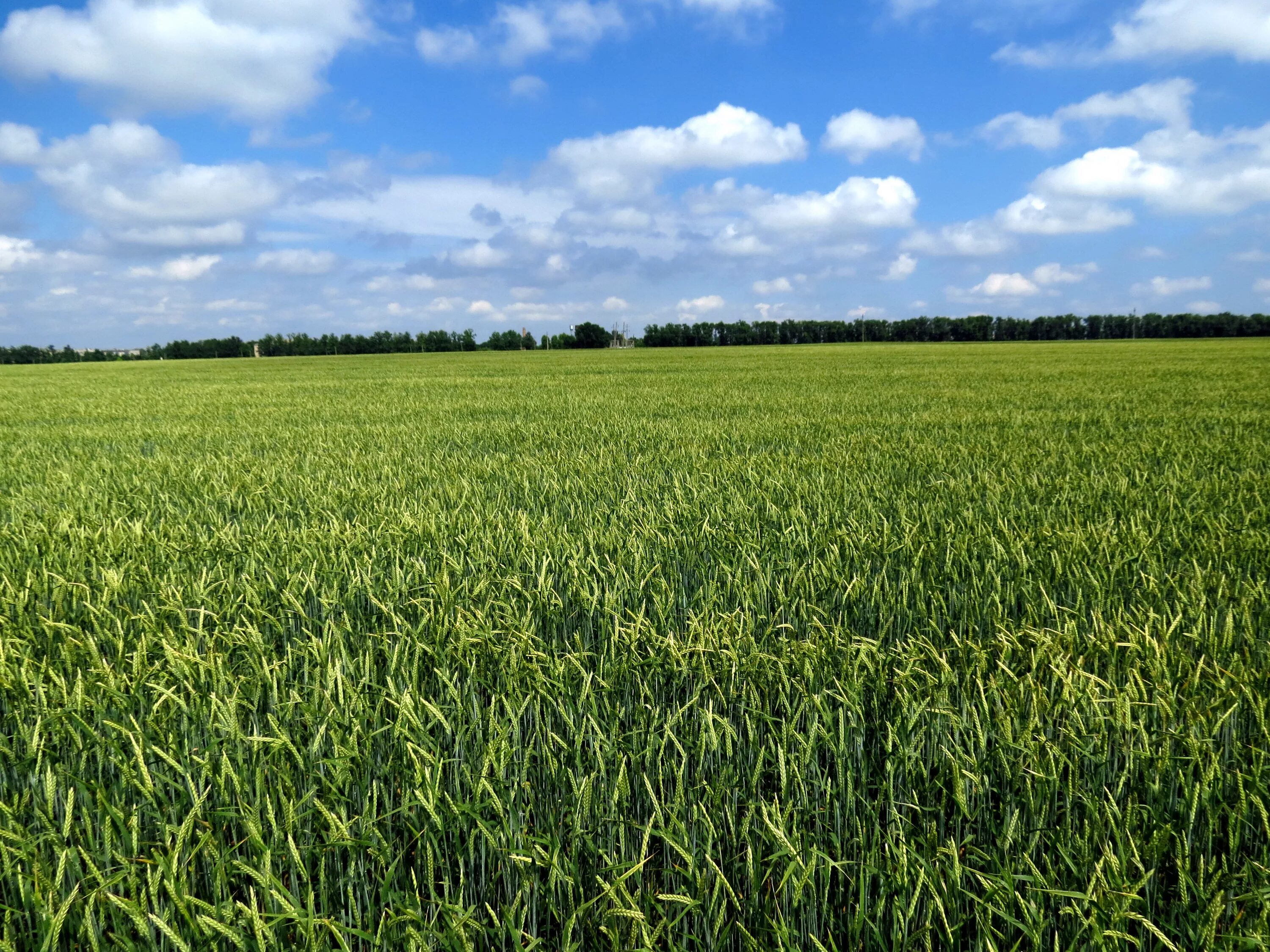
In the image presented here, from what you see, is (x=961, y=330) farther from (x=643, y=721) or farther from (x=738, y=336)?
(x=643, y=721)

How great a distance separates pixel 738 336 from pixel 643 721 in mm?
96050

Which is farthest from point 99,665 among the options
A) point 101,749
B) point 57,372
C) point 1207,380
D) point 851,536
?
point 57,372

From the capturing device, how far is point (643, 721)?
6.07 ft

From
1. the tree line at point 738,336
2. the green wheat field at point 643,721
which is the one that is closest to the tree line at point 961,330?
the tree line at point 738,336

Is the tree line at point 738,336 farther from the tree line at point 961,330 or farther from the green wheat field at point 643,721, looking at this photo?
the green wheat field at point 643,721

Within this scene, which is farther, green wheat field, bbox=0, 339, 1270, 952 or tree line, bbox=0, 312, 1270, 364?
tree line, bbox=0, 312, 1270, 364

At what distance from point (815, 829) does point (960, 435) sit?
25.6ft

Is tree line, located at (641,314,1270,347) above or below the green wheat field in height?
above

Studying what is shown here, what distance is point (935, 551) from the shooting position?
3.54 m

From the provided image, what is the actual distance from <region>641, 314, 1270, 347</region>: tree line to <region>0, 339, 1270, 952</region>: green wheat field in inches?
3375

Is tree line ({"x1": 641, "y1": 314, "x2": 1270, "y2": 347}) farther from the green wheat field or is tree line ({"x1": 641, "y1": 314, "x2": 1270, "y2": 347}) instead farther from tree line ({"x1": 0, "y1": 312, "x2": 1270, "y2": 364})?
the green wheat field

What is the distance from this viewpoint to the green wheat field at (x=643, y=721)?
4.60 ft

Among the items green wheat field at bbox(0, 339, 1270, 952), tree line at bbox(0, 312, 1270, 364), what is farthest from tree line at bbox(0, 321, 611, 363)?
green wheat field at bbox(0, 339, 1270, 952)

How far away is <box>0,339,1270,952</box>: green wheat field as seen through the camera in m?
1.40
